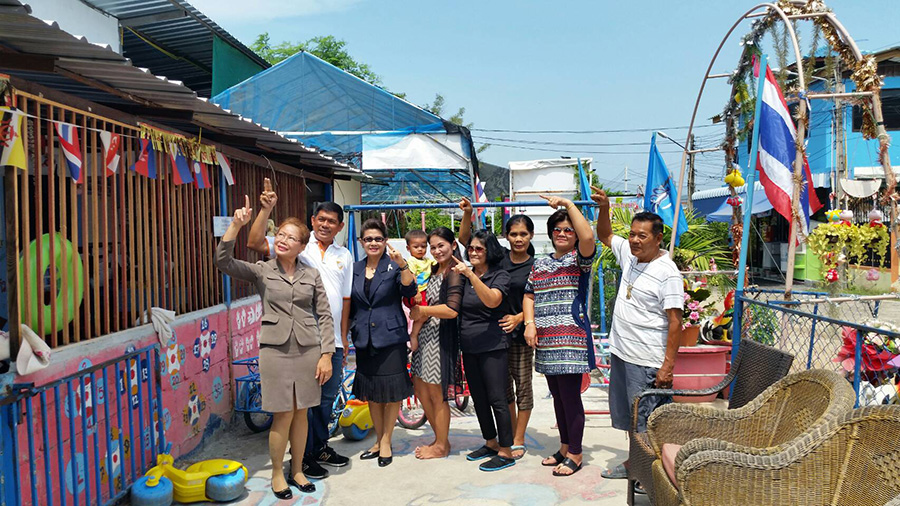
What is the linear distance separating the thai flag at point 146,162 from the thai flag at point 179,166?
0.14 m

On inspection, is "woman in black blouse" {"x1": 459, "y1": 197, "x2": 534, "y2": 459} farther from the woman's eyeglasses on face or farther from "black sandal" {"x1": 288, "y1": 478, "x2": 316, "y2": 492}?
"black sandal" {"x1": 288, "y1": 478, "x2": 316, "y2": 492}

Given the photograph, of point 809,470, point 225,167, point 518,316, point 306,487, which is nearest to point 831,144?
point 518,316

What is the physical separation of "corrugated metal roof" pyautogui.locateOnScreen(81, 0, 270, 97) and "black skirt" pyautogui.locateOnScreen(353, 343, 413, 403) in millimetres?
6518

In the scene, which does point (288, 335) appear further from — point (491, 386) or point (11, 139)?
point (11, 139)

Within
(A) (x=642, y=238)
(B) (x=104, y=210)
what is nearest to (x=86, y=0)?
(B) (x=104, y=210)

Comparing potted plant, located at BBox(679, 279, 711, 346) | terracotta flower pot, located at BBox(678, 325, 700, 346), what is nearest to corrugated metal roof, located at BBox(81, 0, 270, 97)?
potted plant, located at BBox(679, 279, 711, 346)

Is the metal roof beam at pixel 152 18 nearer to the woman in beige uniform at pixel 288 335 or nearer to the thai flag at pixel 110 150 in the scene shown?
the thai flag at pixel 110 150

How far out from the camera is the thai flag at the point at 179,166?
443cm

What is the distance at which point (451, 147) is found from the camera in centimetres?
1018

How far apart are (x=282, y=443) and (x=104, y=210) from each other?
177 centimetres

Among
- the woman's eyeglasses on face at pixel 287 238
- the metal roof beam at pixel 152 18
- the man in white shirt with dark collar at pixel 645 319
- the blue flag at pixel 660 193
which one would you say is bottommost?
the man in white shirt with dark collar at pixel 645 319

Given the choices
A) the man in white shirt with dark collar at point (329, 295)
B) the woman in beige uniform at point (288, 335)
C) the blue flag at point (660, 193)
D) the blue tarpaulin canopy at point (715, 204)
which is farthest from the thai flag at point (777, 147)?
the blue tarpaulin canopy at point (715, 204)

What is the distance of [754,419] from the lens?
125 inches

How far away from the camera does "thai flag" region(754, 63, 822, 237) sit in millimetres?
4223
